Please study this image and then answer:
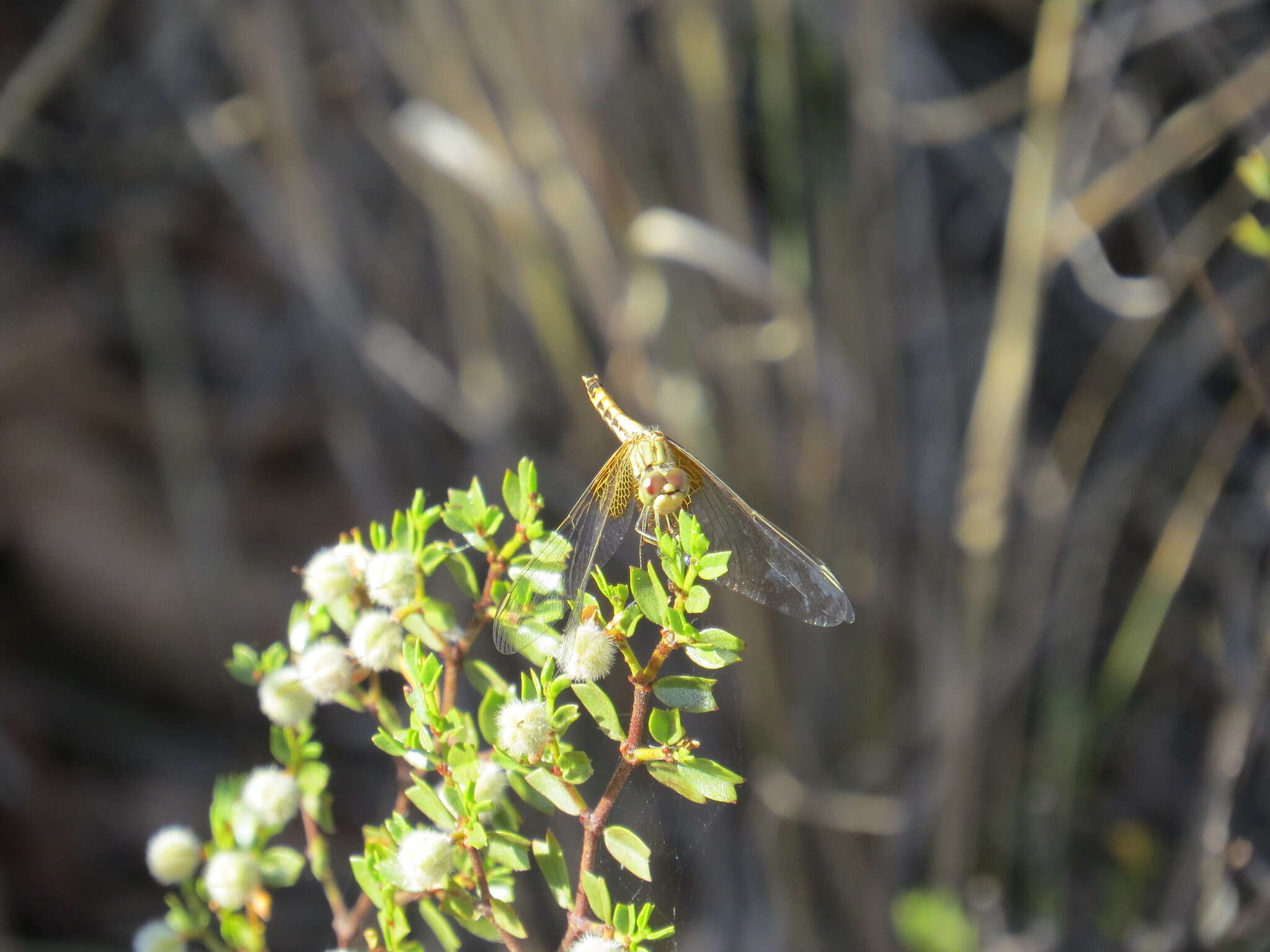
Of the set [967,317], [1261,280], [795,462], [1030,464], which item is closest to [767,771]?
[795,462]

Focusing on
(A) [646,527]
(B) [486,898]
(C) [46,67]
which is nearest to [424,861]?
(B) [486,898]

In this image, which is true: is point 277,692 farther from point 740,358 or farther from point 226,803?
point 740,358

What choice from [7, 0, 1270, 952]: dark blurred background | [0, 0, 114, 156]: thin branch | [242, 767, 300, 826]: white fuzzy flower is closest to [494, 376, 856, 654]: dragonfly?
[242, 767, 300, 826]: white fuzzy flower

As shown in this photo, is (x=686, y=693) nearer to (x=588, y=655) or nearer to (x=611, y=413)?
(x=588, y=655)

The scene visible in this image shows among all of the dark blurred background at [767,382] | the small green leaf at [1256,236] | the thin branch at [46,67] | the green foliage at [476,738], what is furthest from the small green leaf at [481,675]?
the thin branch at [46,67]

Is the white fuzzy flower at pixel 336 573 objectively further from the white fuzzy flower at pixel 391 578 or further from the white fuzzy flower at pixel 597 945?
the white fuzzy flower at pixel 597 945

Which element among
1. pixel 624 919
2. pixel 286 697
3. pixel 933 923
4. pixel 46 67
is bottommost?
pixel 933 923
